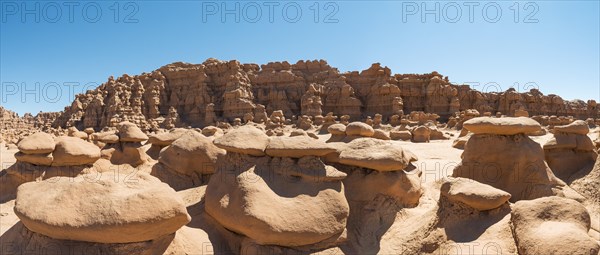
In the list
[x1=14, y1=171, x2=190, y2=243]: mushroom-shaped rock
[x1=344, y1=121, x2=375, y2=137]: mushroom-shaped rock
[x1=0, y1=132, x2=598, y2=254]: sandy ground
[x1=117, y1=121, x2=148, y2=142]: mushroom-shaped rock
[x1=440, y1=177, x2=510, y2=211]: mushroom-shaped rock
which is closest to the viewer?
[x1=14, y1=171, x2=190, y2=243]: mushroom-shaped rock

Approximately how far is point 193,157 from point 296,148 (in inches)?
97.5

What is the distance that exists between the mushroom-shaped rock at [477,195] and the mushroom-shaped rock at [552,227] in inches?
8.1

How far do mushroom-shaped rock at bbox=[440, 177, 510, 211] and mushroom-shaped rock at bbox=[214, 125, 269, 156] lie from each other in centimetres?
273

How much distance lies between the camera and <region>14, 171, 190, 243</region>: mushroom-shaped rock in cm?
337

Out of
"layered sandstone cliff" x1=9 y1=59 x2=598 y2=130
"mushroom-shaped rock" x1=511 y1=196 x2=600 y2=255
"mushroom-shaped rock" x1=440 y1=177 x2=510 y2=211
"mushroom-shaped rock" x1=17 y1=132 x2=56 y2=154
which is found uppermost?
"layered sandstone cliff" x1=9 y1=59 x2=598 y2=130

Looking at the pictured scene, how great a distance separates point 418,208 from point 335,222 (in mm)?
1831

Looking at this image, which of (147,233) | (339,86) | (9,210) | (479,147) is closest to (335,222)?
(147,233)

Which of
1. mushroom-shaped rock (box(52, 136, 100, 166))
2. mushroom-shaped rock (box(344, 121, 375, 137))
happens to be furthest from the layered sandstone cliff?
mushroom-shaped rock (box(52, 136, 100, 166))

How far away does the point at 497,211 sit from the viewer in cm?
429

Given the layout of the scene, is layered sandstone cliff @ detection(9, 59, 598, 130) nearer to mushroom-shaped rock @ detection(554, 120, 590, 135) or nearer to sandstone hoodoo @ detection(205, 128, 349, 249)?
mushroom-shaped rock @ detection(554, 120, 590, 135)

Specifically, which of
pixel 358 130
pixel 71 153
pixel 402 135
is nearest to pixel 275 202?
pixel 71 153

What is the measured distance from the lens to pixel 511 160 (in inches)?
233

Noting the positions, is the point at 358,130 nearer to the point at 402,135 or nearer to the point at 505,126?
the point at 505,126

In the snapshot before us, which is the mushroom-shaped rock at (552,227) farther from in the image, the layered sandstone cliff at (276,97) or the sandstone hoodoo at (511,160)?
the layered sandstone cliff at (276,97)
